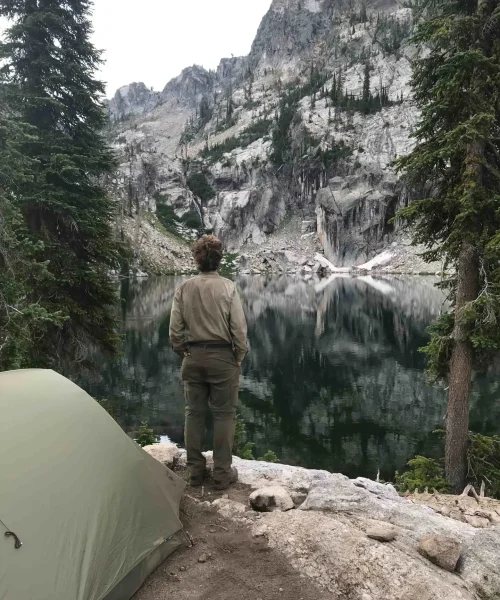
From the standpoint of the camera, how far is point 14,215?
698 centimetres

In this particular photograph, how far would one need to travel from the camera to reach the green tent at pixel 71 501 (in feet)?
8.77

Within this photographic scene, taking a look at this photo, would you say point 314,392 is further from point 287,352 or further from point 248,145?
point 248,145

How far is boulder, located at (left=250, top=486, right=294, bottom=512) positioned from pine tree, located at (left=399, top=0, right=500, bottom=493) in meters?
4.66

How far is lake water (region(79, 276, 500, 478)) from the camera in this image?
15.7 m

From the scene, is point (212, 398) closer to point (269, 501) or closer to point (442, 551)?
point (269, 501)

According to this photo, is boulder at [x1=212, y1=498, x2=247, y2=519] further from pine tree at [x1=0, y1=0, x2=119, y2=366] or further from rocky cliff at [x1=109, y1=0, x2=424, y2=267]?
rocky cliff at [x1=109, y1=0, x2=424, y2=267]

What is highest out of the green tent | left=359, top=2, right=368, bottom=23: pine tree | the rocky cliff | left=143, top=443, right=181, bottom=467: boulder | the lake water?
left=359, top=2, right=368, bottom=23: pine tree

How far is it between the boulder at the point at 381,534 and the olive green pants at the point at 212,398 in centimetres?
168

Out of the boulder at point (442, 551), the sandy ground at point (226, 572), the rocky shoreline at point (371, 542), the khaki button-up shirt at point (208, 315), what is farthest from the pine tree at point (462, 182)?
the sandy ground at point (226, 572)

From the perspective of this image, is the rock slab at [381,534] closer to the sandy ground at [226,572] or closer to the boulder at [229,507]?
the sandy ground at [226,572]

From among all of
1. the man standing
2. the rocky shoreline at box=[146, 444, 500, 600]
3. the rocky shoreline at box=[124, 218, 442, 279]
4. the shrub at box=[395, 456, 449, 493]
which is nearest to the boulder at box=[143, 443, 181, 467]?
the man standing

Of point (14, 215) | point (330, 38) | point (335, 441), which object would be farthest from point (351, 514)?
point (330, 38)

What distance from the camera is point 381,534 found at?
12.0 ft

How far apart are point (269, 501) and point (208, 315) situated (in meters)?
2.04
